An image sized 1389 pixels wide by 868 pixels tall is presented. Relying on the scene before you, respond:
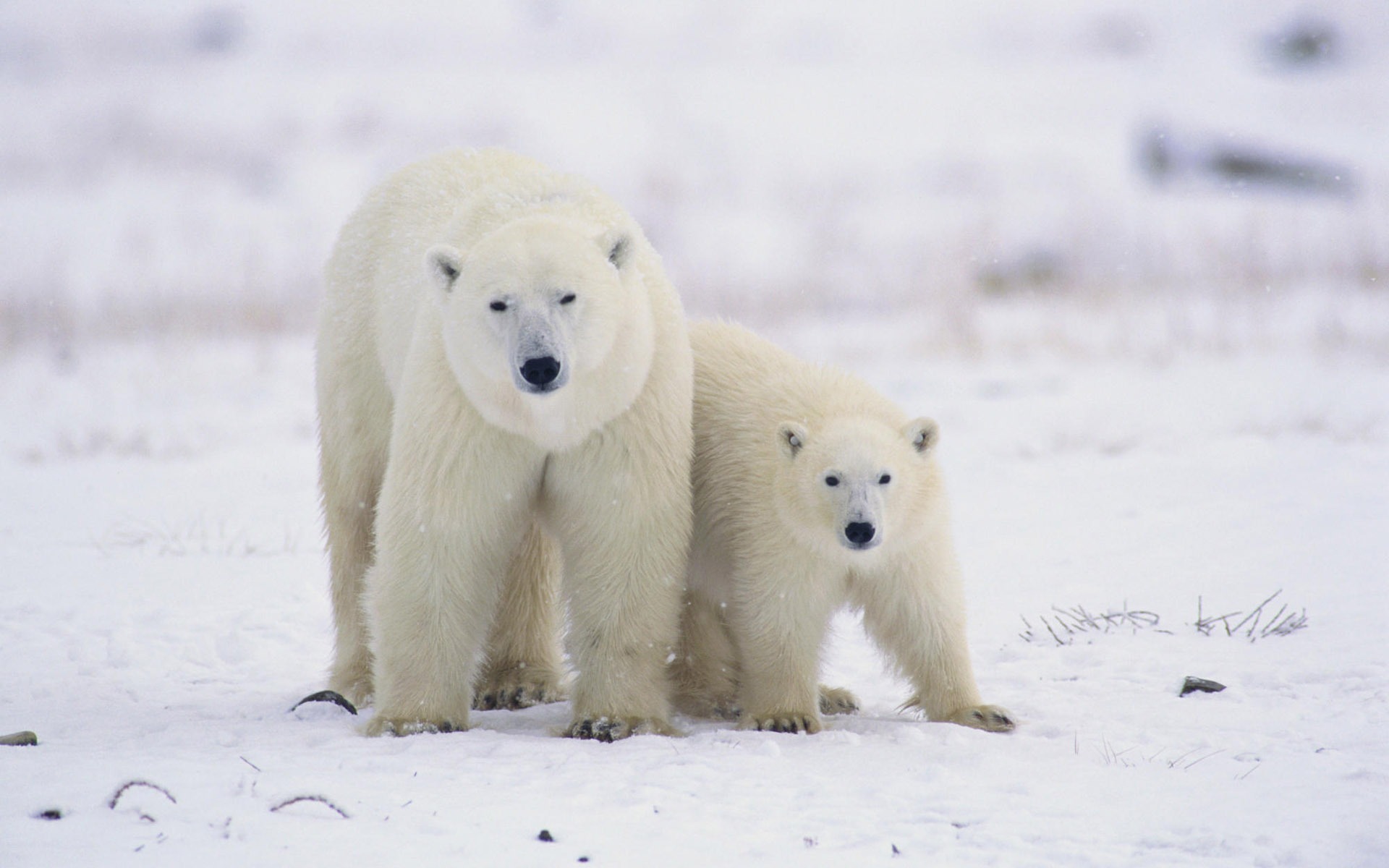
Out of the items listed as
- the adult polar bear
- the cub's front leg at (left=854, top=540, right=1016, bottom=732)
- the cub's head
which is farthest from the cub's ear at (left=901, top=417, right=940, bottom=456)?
the adult polar bear

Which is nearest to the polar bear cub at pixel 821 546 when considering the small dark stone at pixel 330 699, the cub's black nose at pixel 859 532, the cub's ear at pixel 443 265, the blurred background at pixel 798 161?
the cub's black nose at pixel 859 532

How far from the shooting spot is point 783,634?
429 cm

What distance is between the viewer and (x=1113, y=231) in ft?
49.8

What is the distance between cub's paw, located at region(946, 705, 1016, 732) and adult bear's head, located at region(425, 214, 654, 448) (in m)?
1.52

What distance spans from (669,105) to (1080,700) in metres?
20.6

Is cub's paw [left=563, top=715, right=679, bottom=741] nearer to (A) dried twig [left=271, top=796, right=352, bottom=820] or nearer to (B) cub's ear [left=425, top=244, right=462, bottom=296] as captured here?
(A) dried twig [left=271, top=796, right=352, bottom=820]

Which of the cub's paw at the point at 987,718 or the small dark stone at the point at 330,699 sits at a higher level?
the cub's paw at the point at 987,718

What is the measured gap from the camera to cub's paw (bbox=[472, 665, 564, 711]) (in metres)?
4.95

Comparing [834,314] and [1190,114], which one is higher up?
[1190,114]

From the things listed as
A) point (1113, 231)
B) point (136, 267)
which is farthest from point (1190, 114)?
point (136, 267)

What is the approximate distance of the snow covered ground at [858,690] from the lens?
115 inches

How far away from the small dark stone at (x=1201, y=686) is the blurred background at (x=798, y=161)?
7211mm

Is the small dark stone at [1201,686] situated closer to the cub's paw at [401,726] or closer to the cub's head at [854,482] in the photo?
the cub's head at [854,482]

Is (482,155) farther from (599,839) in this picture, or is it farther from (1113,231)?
(1113,231)
